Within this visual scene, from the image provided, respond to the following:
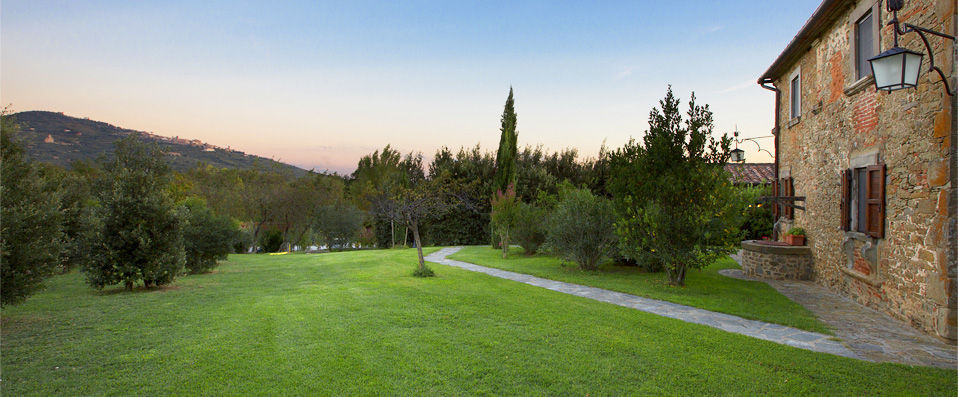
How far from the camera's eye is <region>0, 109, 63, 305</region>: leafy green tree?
489 cm

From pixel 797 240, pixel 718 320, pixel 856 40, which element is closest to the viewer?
pixel 718 320

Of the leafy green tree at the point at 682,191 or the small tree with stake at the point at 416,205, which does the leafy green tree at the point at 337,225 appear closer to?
the small tree with stake at the point at 416,205

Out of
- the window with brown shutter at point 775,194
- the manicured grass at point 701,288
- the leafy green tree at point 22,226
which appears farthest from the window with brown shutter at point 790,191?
the leafy green tree at point 22,226

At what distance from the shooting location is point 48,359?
150 inches

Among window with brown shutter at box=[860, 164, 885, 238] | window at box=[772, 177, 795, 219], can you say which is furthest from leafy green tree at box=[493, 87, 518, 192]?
window with brown shutter at box=[860, 164, 885, 238]

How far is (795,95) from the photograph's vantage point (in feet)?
36.0

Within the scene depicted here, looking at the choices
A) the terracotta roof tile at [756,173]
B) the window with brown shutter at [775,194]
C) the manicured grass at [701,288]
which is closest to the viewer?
the manicured grass at [701,288]

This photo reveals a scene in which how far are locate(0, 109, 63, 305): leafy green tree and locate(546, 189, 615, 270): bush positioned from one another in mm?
9814

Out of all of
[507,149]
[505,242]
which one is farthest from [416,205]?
[507,149]

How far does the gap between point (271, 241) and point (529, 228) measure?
1939 cm

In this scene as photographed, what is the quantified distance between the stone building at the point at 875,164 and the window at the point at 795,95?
55mm

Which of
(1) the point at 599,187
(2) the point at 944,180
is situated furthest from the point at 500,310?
(1) the point at 599,187

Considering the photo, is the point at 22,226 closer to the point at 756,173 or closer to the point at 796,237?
the point at 796,237

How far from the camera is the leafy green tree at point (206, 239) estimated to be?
11023mm
